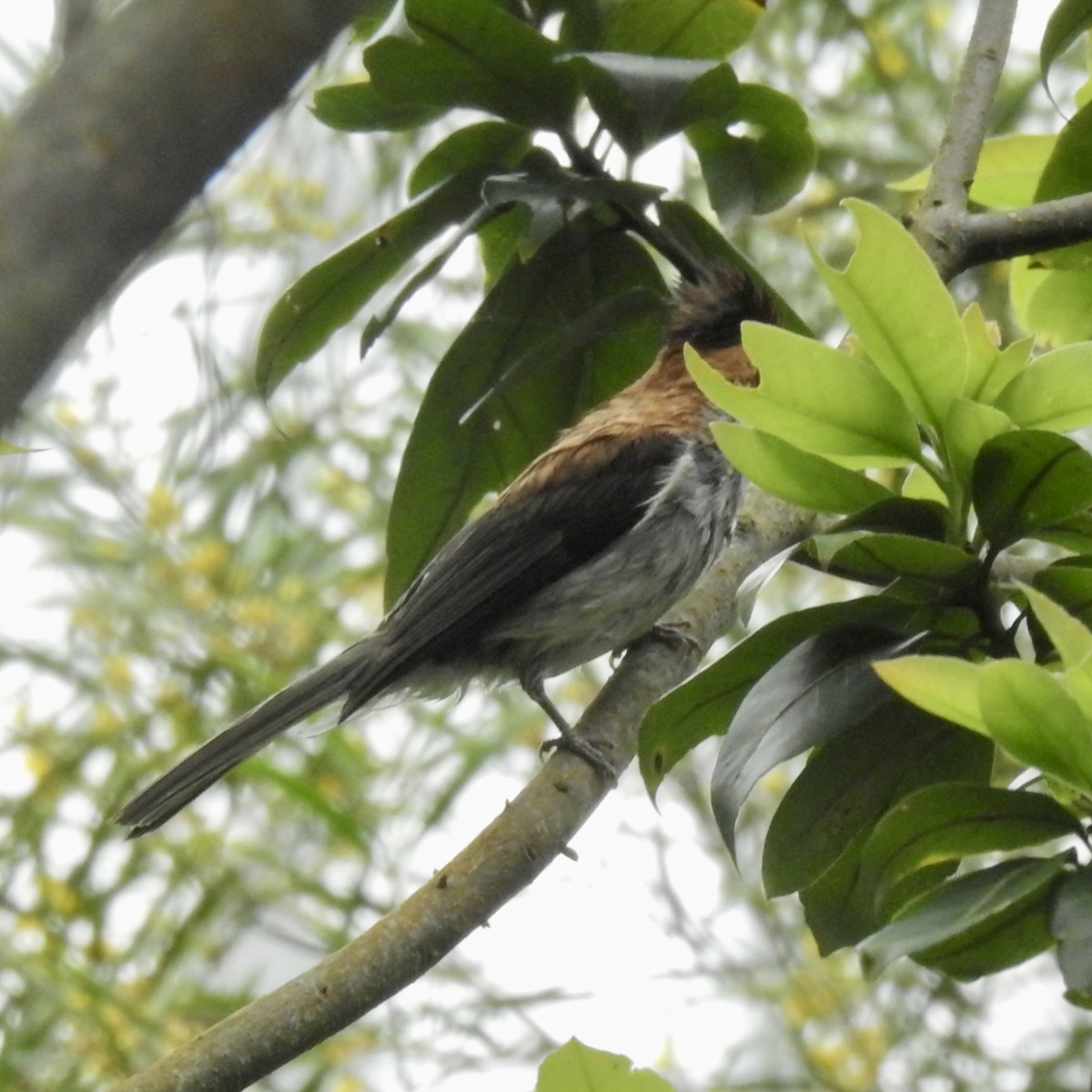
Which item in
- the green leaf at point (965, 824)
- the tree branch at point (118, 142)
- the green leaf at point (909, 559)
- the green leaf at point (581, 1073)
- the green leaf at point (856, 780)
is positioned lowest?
the green leaf at point (581, 1073)

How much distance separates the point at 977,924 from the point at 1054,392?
1.71 feet

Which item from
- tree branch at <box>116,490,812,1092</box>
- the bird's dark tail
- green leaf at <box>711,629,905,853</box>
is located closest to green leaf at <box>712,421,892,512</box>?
green leaf at <box>711,629,905,853</box>

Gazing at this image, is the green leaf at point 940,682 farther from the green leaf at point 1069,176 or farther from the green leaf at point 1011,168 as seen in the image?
the green leaf at point 1011,168

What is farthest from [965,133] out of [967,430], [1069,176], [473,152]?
[967,430]

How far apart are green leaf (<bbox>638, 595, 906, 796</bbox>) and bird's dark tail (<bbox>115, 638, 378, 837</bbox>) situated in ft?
3.44

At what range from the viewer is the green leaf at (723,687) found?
1.72m

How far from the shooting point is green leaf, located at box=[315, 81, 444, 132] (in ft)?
8.00

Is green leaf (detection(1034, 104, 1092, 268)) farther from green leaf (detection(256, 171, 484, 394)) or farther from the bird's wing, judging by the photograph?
the bird's wing

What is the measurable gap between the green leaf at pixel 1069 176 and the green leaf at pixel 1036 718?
1.03 m

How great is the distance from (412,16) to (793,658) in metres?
1.08

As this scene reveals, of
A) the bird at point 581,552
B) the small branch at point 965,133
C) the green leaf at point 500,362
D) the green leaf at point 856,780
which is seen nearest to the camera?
the green leaf at point 856,780

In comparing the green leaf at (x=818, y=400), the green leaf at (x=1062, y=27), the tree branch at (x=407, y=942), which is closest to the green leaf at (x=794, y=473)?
the green leaf at (x=818, y=400)

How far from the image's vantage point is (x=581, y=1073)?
4.21 ft

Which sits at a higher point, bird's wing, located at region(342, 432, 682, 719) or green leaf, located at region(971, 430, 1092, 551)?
bird's wing, located at region(342, 432, 682, 719)
